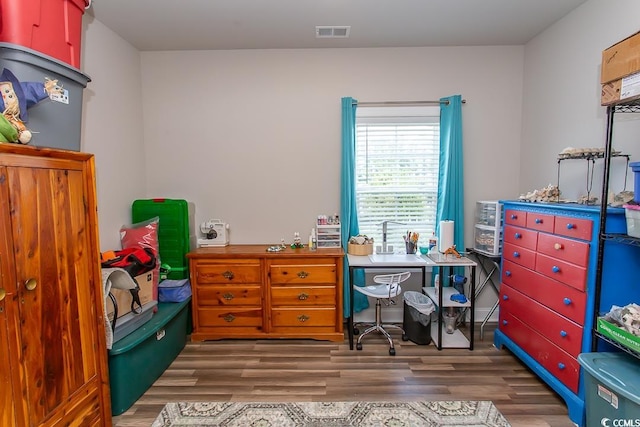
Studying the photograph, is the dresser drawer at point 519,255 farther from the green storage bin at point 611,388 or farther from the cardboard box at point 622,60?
the cardboard box at point 622,60

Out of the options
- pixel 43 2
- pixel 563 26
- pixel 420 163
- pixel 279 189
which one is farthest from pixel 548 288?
pixel 43 2

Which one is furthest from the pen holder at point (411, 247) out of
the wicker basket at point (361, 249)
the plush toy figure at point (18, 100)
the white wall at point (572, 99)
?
the plush toy figure at point (18, 100)

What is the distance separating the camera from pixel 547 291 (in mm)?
2100

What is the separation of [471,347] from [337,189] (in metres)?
1.90

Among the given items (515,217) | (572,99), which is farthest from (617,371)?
(572,99)

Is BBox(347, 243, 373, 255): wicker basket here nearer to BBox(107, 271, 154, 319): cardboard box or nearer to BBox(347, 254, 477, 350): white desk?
BBox(347, 254, 477, 350): white desk

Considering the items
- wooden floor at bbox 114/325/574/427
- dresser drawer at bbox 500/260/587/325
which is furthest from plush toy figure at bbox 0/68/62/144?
dresser drawer at bbox 500/260/587/325

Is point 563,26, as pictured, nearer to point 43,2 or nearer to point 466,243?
point 466,243

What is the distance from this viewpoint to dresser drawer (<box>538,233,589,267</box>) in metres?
1.82

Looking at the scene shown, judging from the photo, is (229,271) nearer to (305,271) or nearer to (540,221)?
(305,271)

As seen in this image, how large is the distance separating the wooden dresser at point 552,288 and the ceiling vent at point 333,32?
6.75 feet

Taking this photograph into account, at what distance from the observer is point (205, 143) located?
309 centimetres

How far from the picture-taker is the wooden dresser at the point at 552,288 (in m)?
1.82

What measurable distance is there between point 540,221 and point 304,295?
1.97 metres
